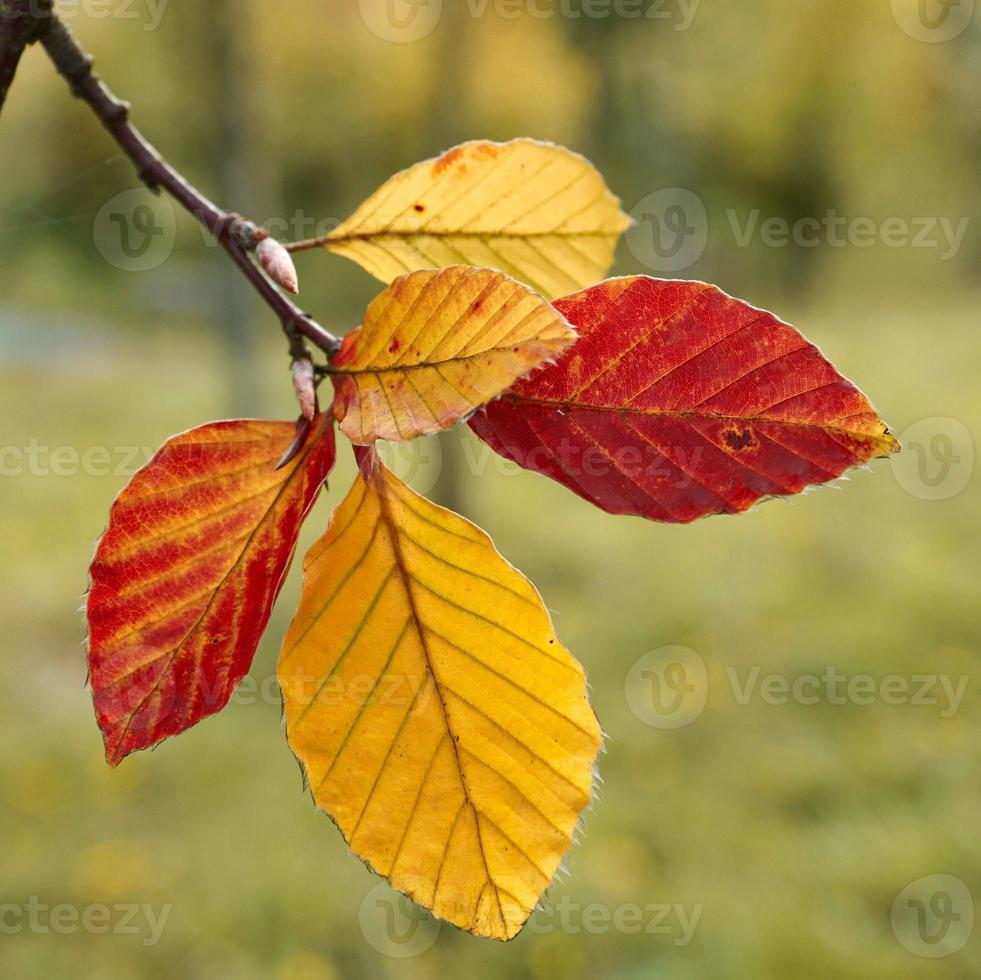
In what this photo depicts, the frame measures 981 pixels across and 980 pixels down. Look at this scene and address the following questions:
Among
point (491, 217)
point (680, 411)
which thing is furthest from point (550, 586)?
point (680, 411)

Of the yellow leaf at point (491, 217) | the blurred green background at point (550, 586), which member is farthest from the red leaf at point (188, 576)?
the blurred green background at point (550, 586)

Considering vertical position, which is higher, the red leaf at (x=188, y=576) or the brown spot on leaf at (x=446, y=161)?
the brown spot on leaf at (x=446, y=161)

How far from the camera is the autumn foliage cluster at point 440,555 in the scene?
33cm

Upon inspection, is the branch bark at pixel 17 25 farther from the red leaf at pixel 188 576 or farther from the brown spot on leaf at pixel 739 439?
the brown spot on leaf at pixel 739 439

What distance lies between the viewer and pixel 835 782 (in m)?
3.00

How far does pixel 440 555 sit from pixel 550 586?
401cm

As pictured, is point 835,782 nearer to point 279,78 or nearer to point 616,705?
point 616,705

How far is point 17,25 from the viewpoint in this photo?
0.44 meters

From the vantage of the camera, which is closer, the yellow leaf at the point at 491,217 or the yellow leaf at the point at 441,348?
the yellow leaf at the point at 441,348

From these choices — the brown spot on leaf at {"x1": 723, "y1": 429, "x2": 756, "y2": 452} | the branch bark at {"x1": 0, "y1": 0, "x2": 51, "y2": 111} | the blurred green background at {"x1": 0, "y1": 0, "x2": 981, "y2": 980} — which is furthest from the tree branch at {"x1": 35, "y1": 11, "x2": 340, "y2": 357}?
the blurred green background at {"x1": 0, "y1": 0, "x2": 981, "y2": 980}

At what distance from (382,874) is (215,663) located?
0.10 metres

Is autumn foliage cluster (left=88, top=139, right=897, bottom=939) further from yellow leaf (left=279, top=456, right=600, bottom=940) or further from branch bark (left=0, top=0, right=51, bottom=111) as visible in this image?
branch bark (left=0, top=0, right=51, bottom=111)

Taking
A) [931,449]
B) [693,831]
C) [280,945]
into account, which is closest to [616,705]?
[693,831]

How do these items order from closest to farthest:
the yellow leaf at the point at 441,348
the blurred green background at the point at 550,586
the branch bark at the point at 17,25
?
1. the yellow leaf at the point at 441,348
2. the branch bark at the point at 17,25
3. the blurred green background at the point at 550,586
